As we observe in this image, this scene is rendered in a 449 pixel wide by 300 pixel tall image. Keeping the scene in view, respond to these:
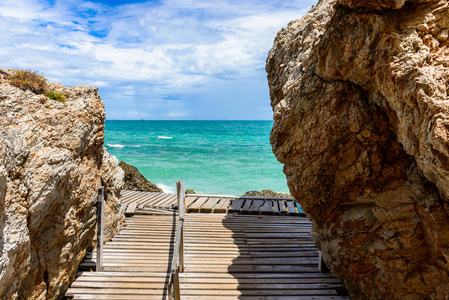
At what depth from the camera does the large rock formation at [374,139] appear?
11.6 ft

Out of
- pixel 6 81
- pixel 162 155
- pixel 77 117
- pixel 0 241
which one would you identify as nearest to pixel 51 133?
pixel 77 117

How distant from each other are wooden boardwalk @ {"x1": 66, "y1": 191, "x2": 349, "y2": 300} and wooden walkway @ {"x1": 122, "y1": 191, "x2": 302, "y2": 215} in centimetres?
62

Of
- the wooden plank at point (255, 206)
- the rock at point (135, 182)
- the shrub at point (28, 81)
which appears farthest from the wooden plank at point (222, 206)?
the shrub at point (28, 81)

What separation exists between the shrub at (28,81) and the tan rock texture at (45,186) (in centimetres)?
14

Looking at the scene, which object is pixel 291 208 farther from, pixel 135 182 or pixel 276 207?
pixel 135 182

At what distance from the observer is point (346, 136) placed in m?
4.94

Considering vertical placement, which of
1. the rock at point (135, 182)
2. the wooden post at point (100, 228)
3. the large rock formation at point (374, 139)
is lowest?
the rock at point (135, 182)

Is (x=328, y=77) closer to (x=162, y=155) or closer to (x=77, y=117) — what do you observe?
(x=77, y=117)

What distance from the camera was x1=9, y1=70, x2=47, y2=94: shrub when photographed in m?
5.60

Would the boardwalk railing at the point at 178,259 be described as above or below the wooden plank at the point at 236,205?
above

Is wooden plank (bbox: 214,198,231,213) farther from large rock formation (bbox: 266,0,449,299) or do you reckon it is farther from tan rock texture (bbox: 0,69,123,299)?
large rock formation (bbox: 266,0,449,299)

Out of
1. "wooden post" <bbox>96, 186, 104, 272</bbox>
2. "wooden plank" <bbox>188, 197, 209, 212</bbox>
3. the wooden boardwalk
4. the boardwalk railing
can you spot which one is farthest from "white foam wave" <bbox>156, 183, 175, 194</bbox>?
"wooden post" <bbox>96, 186, 104, 272</bbox>

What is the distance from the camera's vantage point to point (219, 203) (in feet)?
36.7

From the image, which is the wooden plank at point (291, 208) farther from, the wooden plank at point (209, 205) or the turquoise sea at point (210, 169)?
the turquoise sea at point (210, 169)
